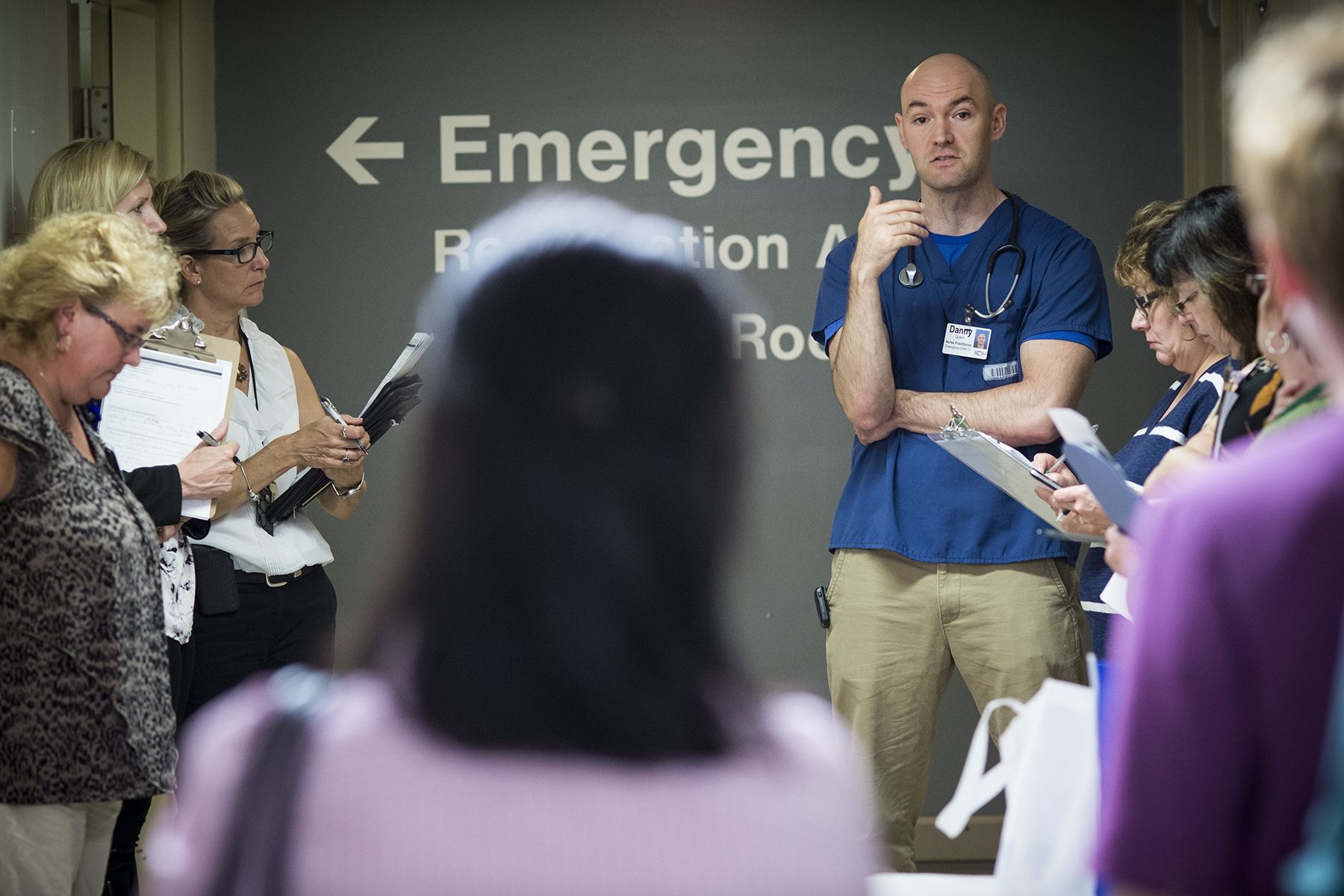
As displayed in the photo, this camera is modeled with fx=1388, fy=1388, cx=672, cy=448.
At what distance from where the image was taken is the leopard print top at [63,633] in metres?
2.26

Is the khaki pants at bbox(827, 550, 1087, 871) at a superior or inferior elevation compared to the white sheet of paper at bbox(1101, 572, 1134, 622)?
inferior

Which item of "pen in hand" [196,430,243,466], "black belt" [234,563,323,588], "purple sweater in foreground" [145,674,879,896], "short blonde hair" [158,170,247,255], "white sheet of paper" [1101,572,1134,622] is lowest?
"black belt" [234,563,323,588]

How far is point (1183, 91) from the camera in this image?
4.25m

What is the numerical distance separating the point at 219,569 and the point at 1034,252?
6.59 ft

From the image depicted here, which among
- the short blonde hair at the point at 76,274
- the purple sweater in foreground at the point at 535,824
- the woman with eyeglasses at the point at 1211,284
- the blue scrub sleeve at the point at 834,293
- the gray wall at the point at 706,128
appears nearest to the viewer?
the purple sweater in foreground at the point at 535,824

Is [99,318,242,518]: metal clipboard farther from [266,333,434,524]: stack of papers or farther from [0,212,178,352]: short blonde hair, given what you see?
[0,212,178,352]: short blonde hair

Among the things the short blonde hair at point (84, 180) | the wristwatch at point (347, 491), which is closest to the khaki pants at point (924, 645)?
the wristwatch at point (347, 491)

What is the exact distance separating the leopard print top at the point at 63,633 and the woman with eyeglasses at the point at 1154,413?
1676 millimetres

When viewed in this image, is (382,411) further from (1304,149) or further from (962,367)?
(1304,149)

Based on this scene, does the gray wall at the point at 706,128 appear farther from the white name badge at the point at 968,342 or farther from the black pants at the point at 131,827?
the black pants at the point at 131,827

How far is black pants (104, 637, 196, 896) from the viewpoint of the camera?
2.95m

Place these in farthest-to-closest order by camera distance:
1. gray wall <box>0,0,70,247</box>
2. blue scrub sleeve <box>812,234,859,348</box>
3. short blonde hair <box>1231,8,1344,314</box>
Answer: blue scrub sleeve <box>812,234,859,348</box> → gray wall <box>0,0,70,247</box> → short blonde hair <box>1231,8,1344,314</box>

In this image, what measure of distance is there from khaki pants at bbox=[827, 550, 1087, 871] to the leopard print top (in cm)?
159

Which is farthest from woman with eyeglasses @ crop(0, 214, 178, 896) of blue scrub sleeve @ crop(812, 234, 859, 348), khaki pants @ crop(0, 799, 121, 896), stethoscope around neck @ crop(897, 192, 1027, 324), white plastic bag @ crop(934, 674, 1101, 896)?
stethoscope around neck @ crop(897, 192, 1027, 324)
